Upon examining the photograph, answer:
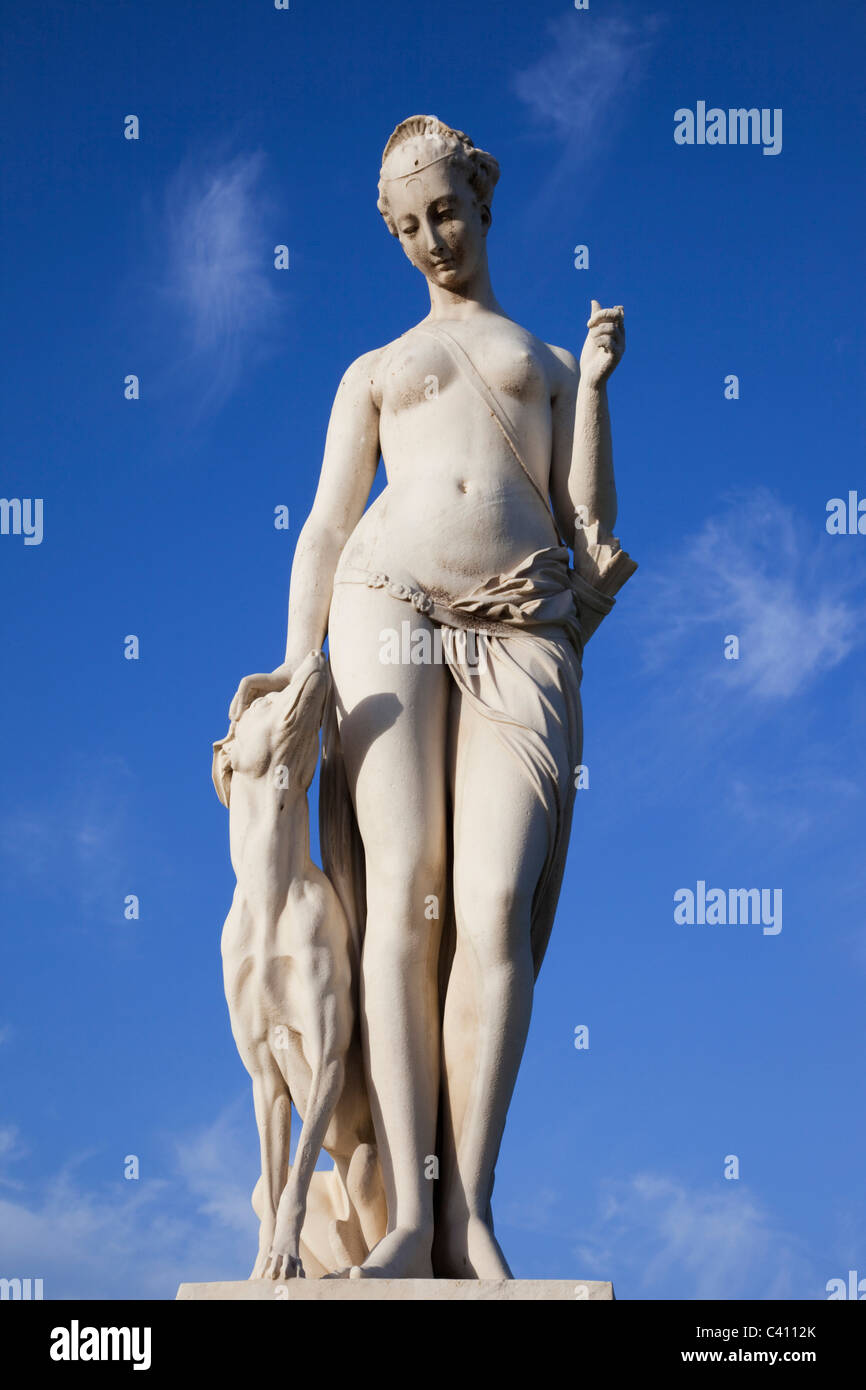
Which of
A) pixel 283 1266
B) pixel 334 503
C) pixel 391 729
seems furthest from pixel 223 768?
pixel 283 1266

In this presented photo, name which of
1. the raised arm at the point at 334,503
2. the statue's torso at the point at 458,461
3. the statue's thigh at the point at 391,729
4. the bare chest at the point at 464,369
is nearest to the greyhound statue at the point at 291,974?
the statue's thigh at the point at 391,729

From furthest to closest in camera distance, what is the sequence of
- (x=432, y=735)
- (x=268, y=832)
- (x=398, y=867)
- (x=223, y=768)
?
(x=432, y=735), (x=223, y=768), (x=398, y=867), (x=268, y=832)

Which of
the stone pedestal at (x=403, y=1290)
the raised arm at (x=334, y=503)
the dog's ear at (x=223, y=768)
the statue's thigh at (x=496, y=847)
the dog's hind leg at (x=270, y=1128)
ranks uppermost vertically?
the raised arm at (x=334, y=503)

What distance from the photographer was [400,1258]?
8.59 metres

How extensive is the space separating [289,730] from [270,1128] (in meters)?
1.83

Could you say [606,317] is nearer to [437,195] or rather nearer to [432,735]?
[437,195]

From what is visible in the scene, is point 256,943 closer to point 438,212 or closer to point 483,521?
point 483,521

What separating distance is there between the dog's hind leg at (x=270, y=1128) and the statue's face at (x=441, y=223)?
13.7 feet

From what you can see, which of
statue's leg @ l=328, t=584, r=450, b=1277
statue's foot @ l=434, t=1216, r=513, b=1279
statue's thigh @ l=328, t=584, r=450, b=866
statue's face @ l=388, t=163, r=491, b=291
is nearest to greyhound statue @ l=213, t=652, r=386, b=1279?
statue's leg @ l=328, t=584, r=450, b=1277

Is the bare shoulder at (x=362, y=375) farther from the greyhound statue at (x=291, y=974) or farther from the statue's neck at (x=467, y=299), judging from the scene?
the greyhound statue at (x=291, y=974)

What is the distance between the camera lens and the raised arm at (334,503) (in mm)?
9883

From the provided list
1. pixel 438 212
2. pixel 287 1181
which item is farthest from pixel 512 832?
pixel 438 212

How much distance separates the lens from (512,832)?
9070mm
